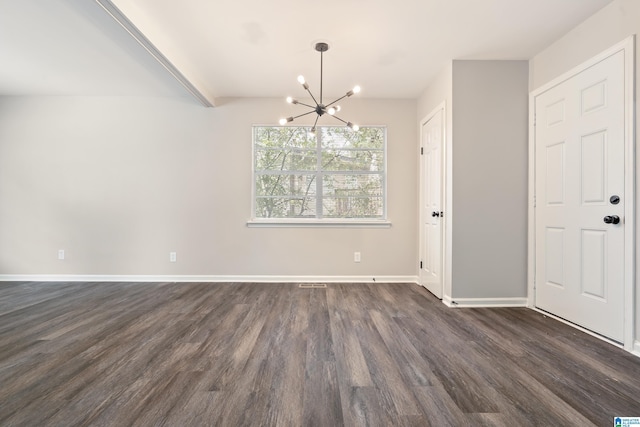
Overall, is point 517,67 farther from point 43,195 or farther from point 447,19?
point 43,195

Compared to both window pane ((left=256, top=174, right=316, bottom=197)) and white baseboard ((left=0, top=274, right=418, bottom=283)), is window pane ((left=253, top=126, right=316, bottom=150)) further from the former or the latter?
white baseboard ((left=0, top=274, right=418, bottom=283))

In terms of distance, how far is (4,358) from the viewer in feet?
6.21

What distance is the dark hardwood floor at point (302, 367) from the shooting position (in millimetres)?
1374

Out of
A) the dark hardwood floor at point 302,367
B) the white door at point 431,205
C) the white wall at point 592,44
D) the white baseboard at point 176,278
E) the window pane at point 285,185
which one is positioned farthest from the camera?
the window pane at point 285,185

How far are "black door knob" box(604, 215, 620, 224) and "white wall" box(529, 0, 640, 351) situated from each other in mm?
113

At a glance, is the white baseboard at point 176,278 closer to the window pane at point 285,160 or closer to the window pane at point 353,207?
the window pane at point 353,207

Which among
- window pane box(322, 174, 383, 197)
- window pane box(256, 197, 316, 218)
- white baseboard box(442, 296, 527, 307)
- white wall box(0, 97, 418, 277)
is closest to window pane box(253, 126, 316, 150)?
white wall box(0, 97, 418, 277)

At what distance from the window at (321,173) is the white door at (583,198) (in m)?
1.91

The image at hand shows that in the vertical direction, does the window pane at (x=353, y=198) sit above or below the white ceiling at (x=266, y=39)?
below

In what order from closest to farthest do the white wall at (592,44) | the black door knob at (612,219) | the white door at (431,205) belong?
the white wall at (592,44)
the black door knob at (612,219)
the white door at (431,205)

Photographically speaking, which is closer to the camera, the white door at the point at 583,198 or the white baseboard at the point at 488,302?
the white door at the point at 583,198

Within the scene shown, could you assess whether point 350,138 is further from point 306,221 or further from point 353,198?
point 306,221

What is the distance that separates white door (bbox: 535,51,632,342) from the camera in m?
2.14

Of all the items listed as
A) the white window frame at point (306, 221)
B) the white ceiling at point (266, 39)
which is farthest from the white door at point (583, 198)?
the white window frame at point (306, 221)
